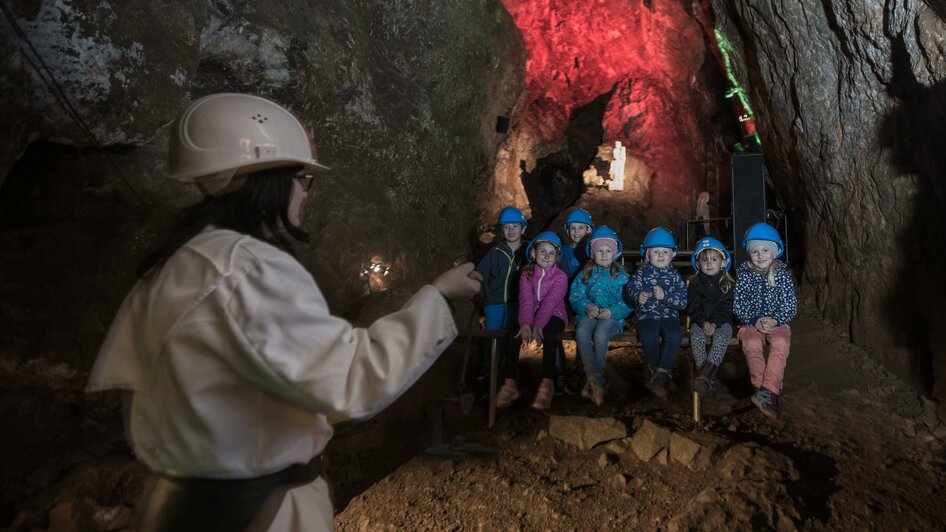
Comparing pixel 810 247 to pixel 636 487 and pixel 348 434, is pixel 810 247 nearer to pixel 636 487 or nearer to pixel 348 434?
pixel 636 487

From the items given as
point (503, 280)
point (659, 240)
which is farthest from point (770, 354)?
point (503, 280)

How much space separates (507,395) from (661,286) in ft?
5.20

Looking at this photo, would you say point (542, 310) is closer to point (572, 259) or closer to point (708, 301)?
point (572, 259)

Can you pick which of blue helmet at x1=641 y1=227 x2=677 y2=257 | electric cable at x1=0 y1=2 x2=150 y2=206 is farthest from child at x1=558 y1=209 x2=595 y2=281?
electric cable at x1=0 y1=2 x2=150 y2=206

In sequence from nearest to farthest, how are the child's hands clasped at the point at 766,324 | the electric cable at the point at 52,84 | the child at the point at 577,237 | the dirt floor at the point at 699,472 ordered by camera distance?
the dirt floor at the point at 699,472 < the electric cable at the point at 52,84 < the child's hands clasped at the point at 766,324 < the child at the point at 577,237

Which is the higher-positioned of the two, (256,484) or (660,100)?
(660,100)

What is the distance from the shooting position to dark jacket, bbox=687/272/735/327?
15.5 feet

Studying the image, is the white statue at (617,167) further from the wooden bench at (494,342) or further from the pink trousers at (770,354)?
the pink trousers at (770,354)

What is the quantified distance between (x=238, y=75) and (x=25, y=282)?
2.63 metres

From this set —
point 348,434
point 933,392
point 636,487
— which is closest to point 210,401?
point 636,487

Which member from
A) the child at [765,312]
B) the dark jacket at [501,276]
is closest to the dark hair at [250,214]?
the child at [765,312]

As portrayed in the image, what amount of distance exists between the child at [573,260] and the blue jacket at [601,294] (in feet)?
1.16

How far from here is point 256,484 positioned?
1.30m

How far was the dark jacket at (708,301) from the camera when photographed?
4738 mm
